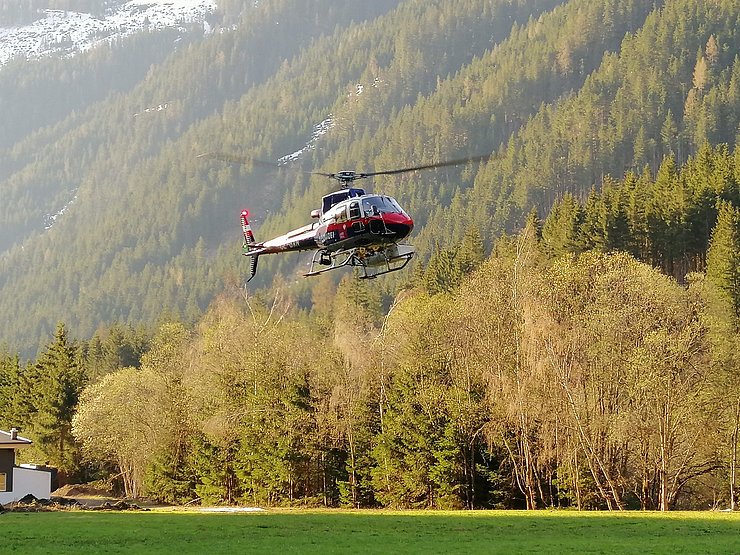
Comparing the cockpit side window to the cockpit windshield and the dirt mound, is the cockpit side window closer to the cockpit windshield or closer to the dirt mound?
the cockpit windshield

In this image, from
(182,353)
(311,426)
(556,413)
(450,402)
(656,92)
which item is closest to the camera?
(556,413)

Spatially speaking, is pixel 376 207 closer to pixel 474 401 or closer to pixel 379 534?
pixel 379 534

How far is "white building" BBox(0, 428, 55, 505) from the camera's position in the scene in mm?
67062

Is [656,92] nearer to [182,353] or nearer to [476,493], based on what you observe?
[182,353]

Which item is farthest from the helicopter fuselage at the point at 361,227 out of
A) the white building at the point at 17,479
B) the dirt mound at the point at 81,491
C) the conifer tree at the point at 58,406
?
the conifer tree at the point at 58,406

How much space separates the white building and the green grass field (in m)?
21.3

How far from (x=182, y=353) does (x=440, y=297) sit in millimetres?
21071

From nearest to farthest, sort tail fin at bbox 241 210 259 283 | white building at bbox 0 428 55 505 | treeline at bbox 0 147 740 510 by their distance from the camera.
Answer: tail fin at bbox 241 210 259 283, treeline at bbox 0 147 740 510, white building at bbox 0 428 55 505

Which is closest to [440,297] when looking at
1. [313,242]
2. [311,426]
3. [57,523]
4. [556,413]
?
[311,426]

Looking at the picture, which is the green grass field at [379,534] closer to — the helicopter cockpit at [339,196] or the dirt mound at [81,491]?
the helicopter cockpit at [339,196]

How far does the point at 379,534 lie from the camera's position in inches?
1403

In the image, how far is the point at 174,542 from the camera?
3262cm

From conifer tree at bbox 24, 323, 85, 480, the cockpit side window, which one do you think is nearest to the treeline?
conifer tree at bbox 24, 323, 85, 480

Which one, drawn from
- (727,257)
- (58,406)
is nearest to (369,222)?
(727,257)
